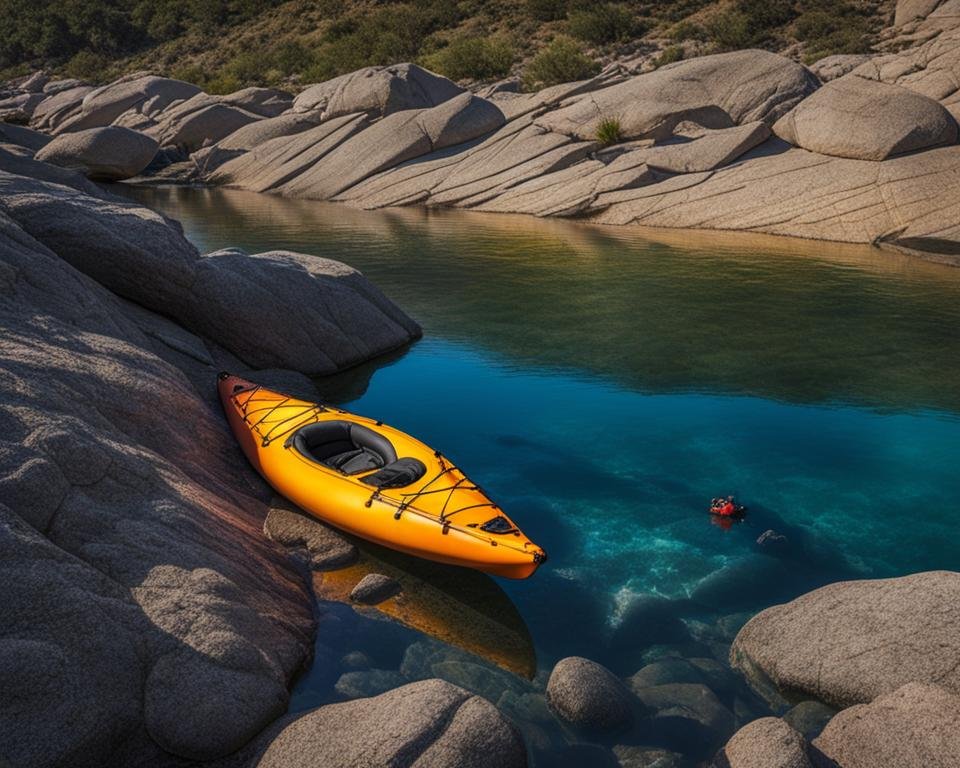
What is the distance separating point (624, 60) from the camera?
51750mm

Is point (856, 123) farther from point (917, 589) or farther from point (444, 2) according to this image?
point (444, 2)

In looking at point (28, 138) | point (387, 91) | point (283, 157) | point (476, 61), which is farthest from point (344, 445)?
point (476, 61)

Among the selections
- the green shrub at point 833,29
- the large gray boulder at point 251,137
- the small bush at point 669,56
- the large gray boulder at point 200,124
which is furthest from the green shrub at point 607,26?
the large gray boulder at point 200,124

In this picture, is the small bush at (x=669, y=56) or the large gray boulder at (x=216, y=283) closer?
the large gray boulder at (x=216, y=283)

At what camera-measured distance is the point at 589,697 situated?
25.3 ft

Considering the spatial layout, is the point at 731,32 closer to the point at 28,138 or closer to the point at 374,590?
the point at 28,138

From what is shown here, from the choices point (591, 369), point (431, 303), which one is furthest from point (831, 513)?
point (431, 303)

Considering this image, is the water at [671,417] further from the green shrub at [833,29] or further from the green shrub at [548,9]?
the green shrub at [548,9]

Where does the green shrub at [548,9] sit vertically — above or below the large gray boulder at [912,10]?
above

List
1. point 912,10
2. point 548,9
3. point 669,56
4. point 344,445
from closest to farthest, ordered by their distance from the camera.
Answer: point 344,445 < point 912,10 < point 669,56 < point 548,9

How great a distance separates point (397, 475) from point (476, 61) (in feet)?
155

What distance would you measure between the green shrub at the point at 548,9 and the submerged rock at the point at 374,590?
58120 millimetres

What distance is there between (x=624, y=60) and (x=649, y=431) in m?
42.6

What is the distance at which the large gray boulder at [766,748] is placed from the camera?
6426 mm
